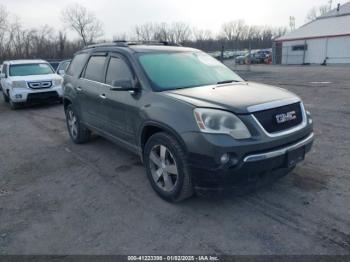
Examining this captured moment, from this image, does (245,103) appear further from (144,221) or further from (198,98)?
(144,221)

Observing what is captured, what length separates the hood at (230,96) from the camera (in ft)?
10.3

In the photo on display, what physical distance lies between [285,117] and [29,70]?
11.3 meters

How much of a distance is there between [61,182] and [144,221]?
1.81m

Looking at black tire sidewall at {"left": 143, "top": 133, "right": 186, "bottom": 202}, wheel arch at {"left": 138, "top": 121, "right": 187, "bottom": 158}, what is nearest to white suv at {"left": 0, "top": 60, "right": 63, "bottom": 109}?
wheel arch at {"left": 138, "top": 121, "right": 187, "bottom": 158}

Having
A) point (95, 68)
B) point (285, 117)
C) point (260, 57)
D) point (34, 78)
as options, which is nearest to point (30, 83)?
point (34, 78)

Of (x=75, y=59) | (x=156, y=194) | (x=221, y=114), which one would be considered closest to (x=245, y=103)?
(x=221, y=114)

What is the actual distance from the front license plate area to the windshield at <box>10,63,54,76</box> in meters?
11.1

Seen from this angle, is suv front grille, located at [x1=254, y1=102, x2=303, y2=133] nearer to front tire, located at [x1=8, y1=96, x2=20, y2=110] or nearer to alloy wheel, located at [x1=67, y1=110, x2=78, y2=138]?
alloy wheel, located at [x1=67, y1=110, x2=78, y2=138]

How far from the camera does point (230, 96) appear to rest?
3.40m

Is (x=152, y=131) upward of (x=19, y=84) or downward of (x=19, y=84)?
downward

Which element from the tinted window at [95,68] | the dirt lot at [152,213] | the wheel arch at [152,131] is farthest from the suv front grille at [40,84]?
the wheel arch at [152,131]

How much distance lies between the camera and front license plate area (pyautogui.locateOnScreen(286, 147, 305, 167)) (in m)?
3.24

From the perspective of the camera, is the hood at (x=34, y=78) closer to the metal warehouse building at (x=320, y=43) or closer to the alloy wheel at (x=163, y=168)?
the alloy wheel at (x=163, y=168)

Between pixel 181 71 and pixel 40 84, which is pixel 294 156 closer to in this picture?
pixel 181 71
